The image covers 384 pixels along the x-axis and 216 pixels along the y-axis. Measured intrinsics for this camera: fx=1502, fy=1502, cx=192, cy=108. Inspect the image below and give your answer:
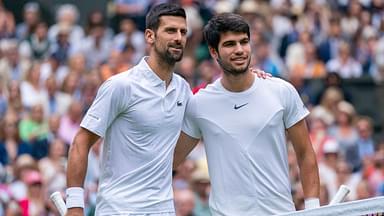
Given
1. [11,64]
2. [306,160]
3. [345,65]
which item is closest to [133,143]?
[306,160]

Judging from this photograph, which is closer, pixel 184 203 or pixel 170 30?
pixel 170 30

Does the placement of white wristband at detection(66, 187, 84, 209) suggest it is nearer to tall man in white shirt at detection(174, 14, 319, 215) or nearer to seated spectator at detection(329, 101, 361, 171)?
tall man in white shirt at detection(174, 14, 319, 215)

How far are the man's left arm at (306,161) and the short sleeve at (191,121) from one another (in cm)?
65

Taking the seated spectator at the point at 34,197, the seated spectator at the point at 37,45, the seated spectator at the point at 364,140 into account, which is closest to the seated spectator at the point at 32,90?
the seated spectator at the point at 37,45

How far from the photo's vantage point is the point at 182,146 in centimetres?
1037

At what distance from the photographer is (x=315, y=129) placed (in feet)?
58.5

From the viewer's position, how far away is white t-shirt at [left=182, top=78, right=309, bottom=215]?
32.9 feet

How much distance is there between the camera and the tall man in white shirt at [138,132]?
32.2 feet

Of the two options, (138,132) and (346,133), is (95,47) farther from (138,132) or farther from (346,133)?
(138,132)

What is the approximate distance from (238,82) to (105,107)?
949 mm

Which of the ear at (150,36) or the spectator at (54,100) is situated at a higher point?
the ear at (150,36)

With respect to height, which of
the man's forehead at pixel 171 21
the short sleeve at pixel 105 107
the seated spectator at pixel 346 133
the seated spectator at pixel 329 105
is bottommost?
the seated spectator at pixel 346 133

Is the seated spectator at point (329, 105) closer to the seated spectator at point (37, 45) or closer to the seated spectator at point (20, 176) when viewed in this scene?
the seated spectator at point (37, 45)

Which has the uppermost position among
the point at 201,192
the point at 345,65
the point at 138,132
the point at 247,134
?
the point at 138,132
